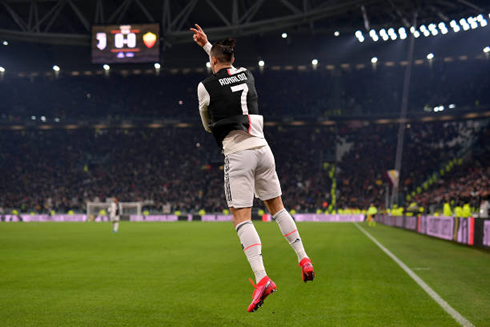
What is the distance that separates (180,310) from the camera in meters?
5.88

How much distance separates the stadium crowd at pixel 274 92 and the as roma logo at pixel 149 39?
74.2 feet

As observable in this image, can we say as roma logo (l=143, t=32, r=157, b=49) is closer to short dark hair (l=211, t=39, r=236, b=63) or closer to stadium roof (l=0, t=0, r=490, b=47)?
stadium roof (l=0, t=0, r=490, b=47)

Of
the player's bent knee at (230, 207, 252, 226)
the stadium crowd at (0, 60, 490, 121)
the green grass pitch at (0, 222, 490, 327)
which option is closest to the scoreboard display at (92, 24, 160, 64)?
the stadium crowd at (0, 60, 490, 121)

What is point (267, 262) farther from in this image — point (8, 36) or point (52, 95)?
point (52, 95)

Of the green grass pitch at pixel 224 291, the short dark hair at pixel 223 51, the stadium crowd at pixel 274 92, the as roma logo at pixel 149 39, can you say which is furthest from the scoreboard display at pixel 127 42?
the short dark hair at pixel 223 51

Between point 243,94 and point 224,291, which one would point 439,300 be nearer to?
point 224,291

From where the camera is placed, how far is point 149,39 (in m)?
34.4

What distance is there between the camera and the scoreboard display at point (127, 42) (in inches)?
1355

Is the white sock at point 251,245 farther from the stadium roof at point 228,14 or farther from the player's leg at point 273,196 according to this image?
the stadium roof at point 228,14

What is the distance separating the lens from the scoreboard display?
34.4m

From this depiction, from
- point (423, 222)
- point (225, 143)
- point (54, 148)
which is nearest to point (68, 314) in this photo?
point (225, 143)

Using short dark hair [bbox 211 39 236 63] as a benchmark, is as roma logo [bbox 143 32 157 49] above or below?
above

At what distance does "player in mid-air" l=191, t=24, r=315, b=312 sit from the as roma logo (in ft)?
99.0

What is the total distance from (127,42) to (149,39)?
1441mm
